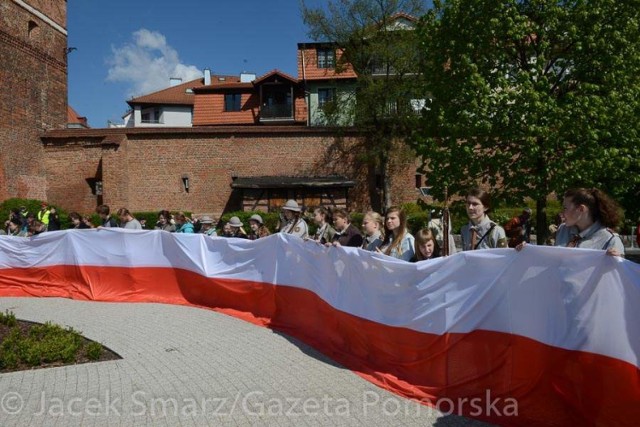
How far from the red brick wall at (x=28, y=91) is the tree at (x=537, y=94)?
78.3 feet

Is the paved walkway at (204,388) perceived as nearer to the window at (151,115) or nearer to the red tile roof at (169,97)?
the red tile roof at (169,97)

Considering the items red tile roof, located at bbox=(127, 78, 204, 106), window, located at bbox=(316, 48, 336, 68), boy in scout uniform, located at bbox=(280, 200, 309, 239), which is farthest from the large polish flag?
red tile roof, located at bbox=(127, 78, 204, 106)

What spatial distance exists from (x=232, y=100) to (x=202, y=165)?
44.3ft

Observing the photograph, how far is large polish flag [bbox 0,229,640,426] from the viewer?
3.98 meters

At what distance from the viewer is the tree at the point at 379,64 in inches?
1176

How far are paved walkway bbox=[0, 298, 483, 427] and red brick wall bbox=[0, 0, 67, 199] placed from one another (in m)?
25.7

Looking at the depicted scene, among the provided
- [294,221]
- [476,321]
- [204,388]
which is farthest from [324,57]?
[476,321]

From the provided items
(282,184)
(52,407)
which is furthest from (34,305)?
(282,184)

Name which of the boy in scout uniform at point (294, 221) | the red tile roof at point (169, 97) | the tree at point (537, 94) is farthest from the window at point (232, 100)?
the boy in scout uniform at point (294, 221)

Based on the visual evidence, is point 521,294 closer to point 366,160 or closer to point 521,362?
point 521,362

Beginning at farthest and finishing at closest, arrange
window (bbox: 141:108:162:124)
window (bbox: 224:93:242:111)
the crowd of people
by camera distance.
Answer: window (bbox: 141:108:162:124), window (bbox: 224:93:242:111), the crowd of people

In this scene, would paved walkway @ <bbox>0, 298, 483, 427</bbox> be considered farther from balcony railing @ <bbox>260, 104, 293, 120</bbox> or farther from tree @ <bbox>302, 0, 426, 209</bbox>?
balcony railing @ <bbox>260, 104, 293, 120</bbox>

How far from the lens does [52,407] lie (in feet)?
17.1

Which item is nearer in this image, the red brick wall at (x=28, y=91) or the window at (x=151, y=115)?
the red brick wall at (x=28, y=91)
